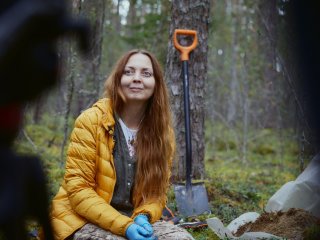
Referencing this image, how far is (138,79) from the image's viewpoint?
9.77 ft

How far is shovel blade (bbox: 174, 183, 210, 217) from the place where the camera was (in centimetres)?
441

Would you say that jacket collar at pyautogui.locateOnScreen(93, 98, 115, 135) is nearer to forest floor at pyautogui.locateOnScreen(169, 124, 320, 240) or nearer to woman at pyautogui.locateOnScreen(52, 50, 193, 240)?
woman at pyautogui.locateOnScreen(52, 50, 193, 240)

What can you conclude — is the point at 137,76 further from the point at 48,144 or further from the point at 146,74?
the point at 48,144

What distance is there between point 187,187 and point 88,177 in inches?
75.0

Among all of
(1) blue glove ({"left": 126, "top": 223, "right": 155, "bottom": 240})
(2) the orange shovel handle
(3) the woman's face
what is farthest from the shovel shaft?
(1) blue glove ({"left": 126, "top": 223, "right": 155, "bottom": 240})

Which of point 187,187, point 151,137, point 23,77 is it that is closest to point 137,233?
point 151,137

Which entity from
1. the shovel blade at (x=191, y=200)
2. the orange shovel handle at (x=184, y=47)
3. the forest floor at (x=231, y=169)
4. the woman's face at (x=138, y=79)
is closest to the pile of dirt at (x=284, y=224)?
the forest floor at (x=231, y=169)

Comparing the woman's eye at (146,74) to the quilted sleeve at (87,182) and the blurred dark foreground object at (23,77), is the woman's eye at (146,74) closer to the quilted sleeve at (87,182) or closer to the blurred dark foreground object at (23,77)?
the quilted sleeve at (87,182)

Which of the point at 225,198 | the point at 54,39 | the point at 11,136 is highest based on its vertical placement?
the point at 54,39

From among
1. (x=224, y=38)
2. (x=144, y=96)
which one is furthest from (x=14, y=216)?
(x=224, y=38)

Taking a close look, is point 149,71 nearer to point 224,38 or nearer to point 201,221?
point 201,221

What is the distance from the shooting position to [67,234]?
278 cm

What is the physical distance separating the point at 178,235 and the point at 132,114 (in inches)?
34.1

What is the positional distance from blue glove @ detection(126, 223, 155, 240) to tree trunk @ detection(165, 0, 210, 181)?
2445mm
